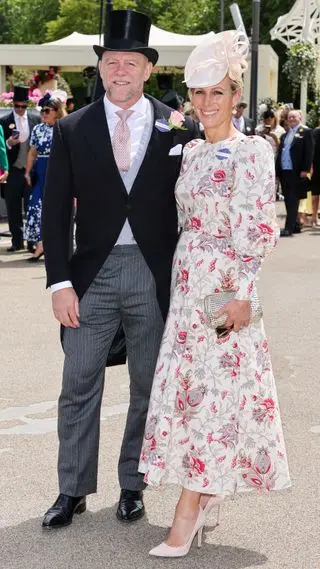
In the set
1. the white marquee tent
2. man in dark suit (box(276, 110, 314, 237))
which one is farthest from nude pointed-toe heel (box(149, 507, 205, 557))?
the white marquee tent

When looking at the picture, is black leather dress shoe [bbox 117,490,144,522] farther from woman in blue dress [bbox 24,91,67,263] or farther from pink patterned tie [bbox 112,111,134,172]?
woman in blue dress [bbox 24,91,67,263]

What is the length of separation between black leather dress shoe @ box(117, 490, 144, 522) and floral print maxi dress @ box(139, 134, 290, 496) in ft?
1.32

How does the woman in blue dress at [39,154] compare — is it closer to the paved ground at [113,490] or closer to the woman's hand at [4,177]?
the woman's hand at [4,177]

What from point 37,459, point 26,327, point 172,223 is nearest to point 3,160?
point 26,327

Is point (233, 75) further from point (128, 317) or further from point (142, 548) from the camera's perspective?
point (142, 548)

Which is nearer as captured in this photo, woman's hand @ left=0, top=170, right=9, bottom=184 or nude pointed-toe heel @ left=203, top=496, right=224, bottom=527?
nude pointed-toe heel @ left=203, top=496, right=224, bottom=527

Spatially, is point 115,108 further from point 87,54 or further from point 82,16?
point 82,16

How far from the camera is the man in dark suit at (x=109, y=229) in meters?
4.74

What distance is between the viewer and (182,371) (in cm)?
459

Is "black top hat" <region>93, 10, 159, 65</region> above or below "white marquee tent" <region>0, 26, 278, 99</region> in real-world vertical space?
above

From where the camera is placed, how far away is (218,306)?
177 inches

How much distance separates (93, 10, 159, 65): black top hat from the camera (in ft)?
15.6

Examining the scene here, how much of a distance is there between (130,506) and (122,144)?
146 centimetres

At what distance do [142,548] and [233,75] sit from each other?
181 cm
